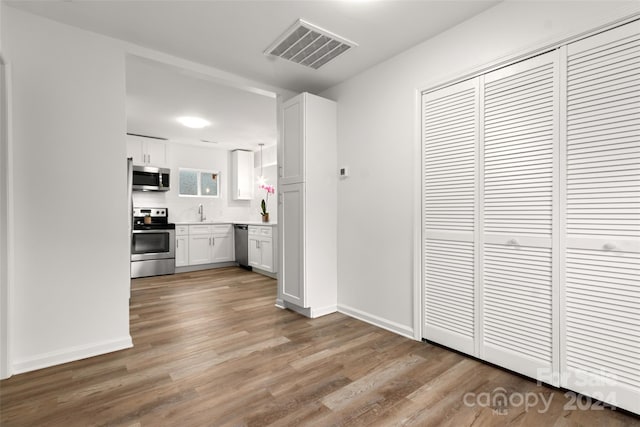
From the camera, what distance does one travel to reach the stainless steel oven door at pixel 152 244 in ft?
17.2

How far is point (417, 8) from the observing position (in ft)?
7.13

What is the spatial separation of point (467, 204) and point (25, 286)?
125 inches

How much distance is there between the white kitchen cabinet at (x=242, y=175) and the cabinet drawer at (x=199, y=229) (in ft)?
3.32

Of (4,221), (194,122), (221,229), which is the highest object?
(194,122)

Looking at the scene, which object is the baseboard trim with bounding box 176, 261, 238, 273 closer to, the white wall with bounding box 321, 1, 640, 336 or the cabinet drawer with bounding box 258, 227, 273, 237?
the cabinet drawer with bounding box 258, 227, 273, 237

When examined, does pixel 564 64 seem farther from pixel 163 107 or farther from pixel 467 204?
pixel 163 107

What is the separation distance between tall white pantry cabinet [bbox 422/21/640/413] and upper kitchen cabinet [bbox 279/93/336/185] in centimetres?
115

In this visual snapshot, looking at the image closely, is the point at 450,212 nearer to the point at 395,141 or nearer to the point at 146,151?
the point at 395,141

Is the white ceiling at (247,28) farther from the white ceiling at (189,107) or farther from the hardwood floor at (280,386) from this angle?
the hardwood floor at (280,386)

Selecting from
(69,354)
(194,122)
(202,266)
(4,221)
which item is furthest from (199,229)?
(4,221)

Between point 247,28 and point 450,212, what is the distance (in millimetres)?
2093

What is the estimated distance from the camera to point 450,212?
2.43 meters

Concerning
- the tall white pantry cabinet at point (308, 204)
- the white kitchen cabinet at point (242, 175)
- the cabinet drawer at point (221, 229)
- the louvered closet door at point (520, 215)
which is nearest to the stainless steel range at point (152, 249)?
the cabinet drawer at point (221, 229)

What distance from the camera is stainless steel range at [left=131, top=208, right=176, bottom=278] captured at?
17.2ft
